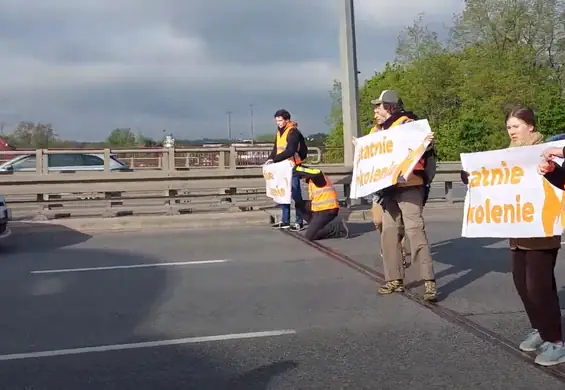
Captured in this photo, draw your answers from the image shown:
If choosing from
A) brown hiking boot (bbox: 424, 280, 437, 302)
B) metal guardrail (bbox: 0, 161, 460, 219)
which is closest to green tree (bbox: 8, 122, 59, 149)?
metal guardrail (bbox: 0, 161, 460, 219)

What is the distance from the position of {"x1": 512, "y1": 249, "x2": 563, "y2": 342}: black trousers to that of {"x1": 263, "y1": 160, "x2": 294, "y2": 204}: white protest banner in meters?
Answer: 7.50

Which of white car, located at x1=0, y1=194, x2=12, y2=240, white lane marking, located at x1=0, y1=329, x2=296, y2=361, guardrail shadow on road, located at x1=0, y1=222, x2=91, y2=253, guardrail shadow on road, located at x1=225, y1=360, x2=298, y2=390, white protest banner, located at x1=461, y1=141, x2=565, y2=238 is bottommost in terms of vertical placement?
guardrail shadow on road, located at x1=225, y1=360, x2=298, y2=390

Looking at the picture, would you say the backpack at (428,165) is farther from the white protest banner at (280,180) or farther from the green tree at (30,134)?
the green tree at (30,134)

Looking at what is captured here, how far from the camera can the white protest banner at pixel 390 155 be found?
274 inches

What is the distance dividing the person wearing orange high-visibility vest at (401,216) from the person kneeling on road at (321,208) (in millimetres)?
4013

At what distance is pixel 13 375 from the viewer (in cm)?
515

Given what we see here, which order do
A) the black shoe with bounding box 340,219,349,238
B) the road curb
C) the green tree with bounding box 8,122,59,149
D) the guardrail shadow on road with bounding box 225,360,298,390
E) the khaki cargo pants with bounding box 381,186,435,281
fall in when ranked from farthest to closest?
the green tree with bounding box 8,122,59,149 → the road curb → the black shoe with bounding box 340,219,349,238 → the khaki cargo pants with bounding box 381,186,435,281 → the guardrail shadow on road with bounding box 225,360,298,390

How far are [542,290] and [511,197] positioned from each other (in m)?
0.75

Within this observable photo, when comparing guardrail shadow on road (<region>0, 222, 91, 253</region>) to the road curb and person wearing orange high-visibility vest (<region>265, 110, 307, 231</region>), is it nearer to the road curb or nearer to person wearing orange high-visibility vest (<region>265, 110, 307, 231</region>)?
the road curb

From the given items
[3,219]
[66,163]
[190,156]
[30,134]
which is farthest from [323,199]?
[30,134]

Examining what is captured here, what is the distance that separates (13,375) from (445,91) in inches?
1718

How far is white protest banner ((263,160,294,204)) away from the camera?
41.0ft

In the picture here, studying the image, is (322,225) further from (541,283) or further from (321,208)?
(541,283)

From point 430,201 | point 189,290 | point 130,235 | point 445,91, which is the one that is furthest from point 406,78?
point 189,290
